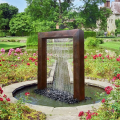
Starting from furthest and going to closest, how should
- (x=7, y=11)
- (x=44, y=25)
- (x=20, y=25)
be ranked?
(x=7, y=11)
(x=20, y=25)
(x=44, y=25)

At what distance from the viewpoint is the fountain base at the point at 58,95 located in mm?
4074

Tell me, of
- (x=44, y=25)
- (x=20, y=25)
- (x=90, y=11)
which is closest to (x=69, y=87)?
(x=44, y=25)

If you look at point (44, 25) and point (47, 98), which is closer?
point (47, 98)

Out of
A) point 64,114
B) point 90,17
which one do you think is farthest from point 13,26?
point 64,114

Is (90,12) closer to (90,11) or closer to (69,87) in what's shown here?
(90,11)

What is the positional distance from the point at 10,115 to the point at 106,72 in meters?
4.11

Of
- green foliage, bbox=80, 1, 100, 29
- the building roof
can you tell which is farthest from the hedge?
the building roof

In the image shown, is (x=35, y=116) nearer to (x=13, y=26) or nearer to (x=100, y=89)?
(x=100, y=89)

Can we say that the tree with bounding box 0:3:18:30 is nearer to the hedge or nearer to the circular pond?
the hedge

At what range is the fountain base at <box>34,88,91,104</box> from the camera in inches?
160

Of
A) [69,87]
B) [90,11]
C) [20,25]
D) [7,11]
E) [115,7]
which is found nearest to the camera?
[69,87]

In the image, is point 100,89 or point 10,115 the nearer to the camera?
point 10,115

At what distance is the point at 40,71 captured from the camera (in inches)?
191

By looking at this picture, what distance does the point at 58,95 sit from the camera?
449cm
